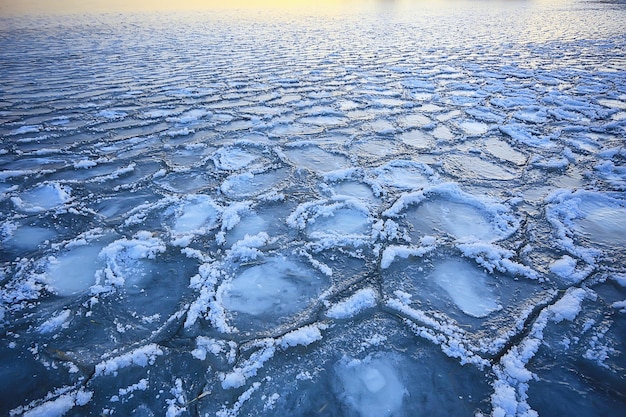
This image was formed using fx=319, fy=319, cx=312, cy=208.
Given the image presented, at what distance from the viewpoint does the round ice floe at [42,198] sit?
6.79ft

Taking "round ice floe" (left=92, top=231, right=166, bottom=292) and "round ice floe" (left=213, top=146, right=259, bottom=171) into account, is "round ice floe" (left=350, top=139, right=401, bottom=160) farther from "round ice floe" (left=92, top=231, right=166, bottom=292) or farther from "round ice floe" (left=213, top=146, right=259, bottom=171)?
"round ice floe" (left=92, top=231, right=166, bottom=292)

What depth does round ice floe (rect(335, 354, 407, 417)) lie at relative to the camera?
1066 millimetres

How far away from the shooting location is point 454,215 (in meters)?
1.98

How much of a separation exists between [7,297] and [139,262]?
537 millimetres

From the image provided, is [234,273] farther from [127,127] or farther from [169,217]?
[127,127]

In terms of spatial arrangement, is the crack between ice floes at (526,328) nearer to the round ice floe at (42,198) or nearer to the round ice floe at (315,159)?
the round ice floe at (315,159)

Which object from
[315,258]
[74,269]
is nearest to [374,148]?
[315,258]

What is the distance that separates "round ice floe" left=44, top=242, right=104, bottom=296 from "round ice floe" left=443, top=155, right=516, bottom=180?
239 centimetres

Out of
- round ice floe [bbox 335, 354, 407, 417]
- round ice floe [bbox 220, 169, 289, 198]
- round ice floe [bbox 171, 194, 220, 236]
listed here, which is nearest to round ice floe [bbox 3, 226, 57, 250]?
round ice floe [bbox 171, 194, 220, 236]

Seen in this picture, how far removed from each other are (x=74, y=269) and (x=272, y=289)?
101 centimetres

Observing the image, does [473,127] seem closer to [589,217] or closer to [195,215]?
[589,217]

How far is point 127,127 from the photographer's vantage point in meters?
3.42

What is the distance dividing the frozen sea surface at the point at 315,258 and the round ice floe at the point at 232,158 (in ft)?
0.10

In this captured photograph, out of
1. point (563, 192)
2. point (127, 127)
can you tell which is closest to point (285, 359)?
point (563, 192)
